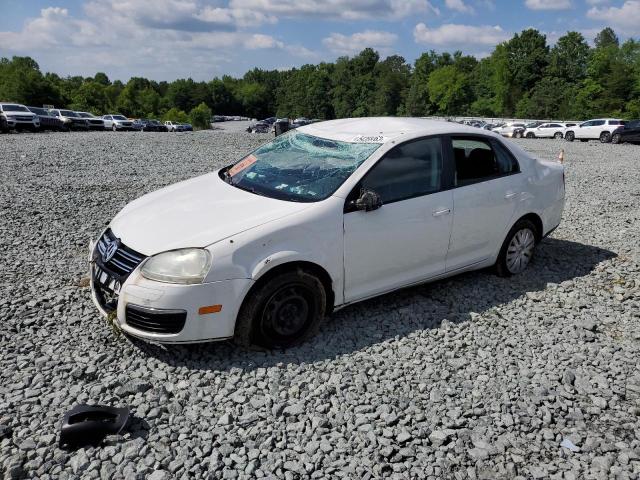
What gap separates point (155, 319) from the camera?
3457mm

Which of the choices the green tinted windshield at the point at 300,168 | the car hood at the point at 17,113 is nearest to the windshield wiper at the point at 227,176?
the green tinted windshield at the point at 300,168

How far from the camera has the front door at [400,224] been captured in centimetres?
402

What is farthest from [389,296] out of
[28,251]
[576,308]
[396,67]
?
[396,67]

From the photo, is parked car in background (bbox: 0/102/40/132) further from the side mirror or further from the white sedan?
the side mirror

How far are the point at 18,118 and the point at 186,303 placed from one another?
29761 mm

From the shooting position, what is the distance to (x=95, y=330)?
4090 mm

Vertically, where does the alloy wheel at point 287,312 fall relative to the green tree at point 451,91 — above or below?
below

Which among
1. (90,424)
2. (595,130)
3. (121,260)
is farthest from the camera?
(595,130)

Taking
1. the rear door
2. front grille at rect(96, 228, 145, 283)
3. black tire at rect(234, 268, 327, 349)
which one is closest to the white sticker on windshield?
the rear door

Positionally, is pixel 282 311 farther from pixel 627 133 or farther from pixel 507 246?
pixel 627 133

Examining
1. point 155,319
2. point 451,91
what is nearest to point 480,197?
point 155,319

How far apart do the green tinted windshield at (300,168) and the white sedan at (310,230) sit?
2 cm

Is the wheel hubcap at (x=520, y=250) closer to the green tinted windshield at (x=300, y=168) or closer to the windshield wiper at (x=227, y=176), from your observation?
the green tinted windshield at (x=300, y=168)

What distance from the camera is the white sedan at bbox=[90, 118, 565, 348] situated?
349cm
